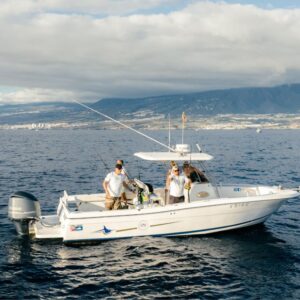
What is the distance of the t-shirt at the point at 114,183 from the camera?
49.6 ft

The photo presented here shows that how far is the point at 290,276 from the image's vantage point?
39.8 feet

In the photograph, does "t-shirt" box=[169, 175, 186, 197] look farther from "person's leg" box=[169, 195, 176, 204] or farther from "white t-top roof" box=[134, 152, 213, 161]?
"white t-top roof" box=[134, 152, 213, 161]

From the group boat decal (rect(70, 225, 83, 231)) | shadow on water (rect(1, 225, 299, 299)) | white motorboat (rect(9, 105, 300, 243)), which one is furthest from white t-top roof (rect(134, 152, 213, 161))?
boat decal (rect(70, 225, 83, 231))

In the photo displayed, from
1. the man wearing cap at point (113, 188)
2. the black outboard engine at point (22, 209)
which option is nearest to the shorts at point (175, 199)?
the man wearing cap at point (113, 188)

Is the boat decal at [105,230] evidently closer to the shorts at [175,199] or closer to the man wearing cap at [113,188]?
the man wearing cap at [113,188]

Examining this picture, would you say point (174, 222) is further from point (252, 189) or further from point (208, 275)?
point (252, 189)

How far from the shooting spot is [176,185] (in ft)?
50.4

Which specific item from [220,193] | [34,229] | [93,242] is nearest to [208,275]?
[93,242]

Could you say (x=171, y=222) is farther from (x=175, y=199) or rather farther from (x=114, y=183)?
(x=114, y=183)

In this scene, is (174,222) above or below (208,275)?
above

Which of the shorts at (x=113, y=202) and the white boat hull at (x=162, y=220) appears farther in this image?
the shorts at (x=113, y=202)

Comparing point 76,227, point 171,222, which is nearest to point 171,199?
point 171,222

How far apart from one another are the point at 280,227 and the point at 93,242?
862 centimetres

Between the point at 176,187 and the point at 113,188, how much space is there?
99.5 inches
